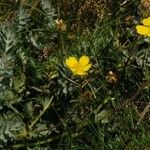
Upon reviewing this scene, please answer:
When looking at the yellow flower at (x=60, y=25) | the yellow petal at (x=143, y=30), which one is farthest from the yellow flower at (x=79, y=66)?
the yellow flower at (x=60, y=25)

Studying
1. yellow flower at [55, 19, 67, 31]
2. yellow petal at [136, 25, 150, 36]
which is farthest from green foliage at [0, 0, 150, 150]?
yellow petal at [136, 25, 150, 36]

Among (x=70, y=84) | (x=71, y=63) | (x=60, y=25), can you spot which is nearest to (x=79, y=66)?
(x=71, y=63)

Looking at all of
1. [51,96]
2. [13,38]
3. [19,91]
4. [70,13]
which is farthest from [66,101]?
[70,13]

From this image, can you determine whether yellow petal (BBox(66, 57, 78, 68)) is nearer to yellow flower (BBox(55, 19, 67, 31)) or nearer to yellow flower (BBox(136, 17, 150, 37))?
yellow flower (BBox(136, 17, 150, 37))

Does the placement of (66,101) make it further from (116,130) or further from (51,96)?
(116,130)

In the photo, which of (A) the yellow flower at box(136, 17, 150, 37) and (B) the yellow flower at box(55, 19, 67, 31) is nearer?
(A) the yellow flower at box(136, 17, 150, 37)

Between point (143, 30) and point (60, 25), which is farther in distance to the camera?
point (60, 25)

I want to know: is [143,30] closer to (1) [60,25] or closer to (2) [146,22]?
(2) [146,22]

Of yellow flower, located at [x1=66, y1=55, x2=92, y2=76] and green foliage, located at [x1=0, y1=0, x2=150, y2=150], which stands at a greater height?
yellow flower, located at [x1=66, y1=55, x2=92, y2=76]
